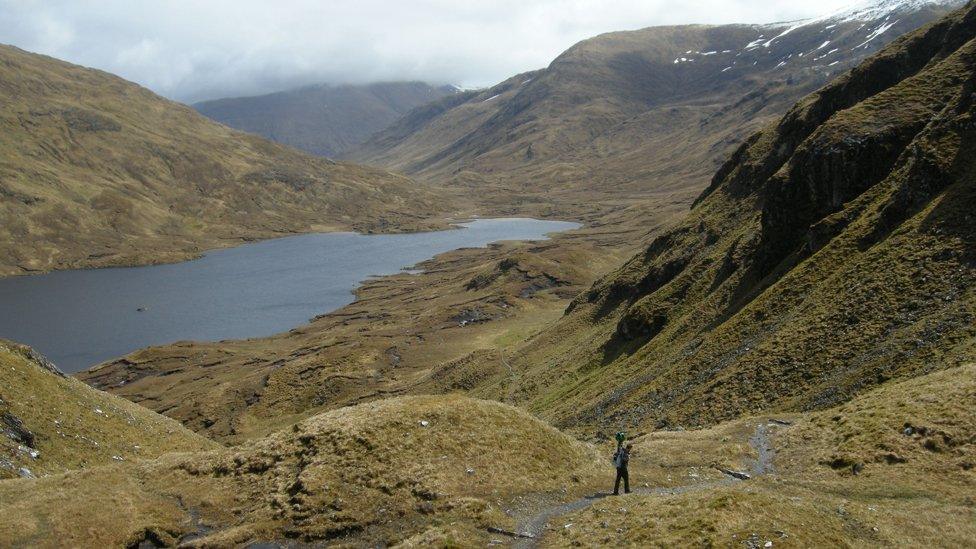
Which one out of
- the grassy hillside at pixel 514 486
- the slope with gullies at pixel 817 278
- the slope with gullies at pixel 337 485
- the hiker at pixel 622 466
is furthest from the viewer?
the slope with gullies at pixel 817 278

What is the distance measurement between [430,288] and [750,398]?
493 ft

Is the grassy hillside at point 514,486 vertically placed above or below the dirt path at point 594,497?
above

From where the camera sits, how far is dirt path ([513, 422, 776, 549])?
2530 centimetres

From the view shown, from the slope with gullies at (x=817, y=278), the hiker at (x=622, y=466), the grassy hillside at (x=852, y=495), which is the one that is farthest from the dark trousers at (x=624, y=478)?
Answer: the slope with gullies at (x=817, y=278)

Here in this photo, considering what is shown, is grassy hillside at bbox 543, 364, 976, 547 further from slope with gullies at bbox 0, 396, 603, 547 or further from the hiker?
slope with gullies at bbox 0, 396, 603, 547

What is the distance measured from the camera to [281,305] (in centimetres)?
19188

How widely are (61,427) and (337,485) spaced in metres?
27.8

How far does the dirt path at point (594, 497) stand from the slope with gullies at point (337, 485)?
0.99 meters

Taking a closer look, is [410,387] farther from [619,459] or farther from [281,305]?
[281,305]

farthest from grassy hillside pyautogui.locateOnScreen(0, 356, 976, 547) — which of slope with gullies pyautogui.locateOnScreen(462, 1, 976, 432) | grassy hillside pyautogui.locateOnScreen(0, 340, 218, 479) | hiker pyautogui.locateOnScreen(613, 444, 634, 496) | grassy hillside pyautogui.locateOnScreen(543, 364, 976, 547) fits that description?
grassy hillside pyautogui.locateOnScreen(0, 340, 218, 479)

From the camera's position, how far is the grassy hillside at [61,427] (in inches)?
1551

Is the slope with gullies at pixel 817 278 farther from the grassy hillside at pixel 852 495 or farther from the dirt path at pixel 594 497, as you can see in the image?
the dirt path at pixel 594 497

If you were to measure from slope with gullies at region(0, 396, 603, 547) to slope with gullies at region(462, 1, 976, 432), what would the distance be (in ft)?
67.9

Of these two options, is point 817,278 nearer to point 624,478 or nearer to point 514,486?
point 624,478
